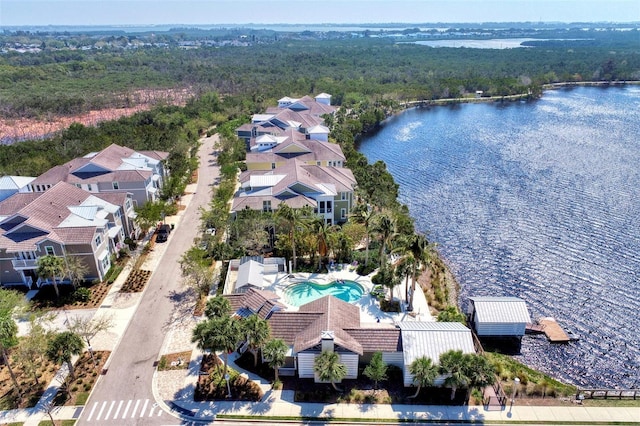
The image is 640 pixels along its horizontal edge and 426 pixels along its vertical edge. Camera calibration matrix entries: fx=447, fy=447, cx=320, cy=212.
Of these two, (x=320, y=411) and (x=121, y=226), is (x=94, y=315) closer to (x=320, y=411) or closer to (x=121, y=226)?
(x=121, y=226)

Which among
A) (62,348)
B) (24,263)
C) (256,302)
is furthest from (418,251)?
(24,263)

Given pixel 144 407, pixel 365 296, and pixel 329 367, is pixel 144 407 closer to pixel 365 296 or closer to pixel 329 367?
pixel 329 367

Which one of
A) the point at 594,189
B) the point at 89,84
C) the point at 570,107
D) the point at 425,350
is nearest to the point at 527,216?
the point at 594,189

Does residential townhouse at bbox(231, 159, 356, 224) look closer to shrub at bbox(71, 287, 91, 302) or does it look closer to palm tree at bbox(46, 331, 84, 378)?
shrub at bbox(71, 287, 91, 302)

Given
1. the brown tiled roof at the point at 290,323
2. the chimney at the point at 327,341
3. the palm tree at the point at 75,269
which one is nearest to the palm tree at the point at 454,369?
the chimney at the point at 327,341

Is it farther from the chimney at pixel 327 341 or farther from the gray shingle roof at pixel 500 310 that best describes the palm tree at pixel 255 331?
the gray shingle roof at pixel 500 310

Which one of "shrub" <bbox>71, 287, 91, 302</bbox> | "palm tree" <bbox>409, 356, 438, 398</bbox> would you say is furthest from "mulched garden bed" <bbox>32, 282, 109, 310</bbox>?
"palm tree" <bbox>409, 356, 438, 398</bbox>
